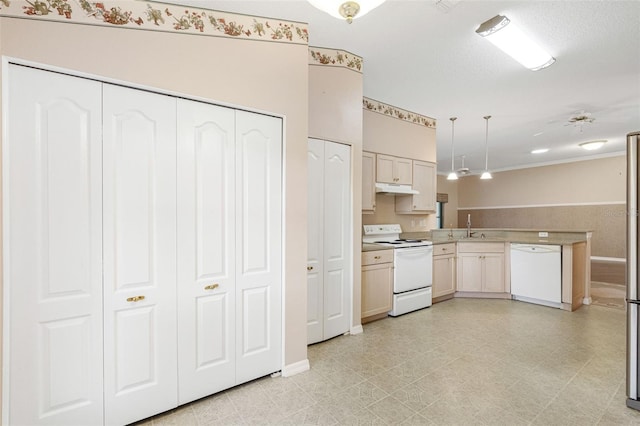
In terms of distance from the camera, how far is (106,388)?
1.71 meters

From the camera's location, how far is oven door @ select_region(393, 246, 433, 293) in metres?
3.70

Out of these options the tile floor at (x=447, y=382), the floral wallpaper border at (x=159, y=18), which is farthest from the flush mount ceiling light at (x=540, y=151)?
the floral wallpaper border at (x=159, y=18)

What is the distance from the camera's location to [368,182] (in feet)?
12.7

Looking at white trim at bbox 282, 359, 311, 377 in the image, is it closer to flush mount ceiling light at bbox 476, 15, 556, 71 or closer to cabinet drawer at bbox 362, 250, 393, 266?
cabinet drawer at bbox 362, 250, 393, 266

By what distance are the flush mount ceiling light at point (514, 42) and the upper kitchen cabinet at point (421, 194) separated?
1.98m

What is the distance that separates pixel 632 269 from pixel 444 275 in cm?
256

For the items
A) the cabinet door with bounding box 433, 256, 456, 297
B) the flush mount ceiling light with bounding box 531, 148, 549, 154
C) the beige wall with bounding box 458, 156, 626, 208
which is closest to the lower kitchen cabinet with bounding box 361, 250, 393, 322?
the cabinet door with bounding box 433, 256, 456, 297

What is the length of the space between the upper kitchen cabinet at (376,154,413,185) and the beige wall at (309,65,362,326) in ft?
3.25

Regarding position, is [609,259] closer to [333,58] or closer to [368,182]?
[368,182]

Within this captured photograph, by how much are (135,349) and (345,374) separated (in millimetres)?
1531

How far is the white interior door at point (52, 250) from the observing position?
1.49 metres

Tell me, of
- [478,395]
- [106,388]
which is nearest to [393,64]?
[478,395]

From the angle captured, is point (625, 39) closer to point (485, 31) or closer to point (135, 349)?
point (485, 31)

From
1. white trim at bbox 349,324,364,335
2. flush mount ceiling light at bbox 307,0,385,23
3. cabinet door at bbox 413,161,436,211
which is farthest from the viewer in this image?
cabinet door at bbox 413,161,436,211
